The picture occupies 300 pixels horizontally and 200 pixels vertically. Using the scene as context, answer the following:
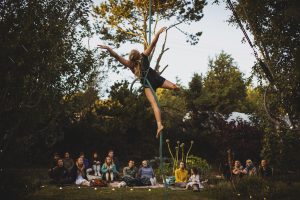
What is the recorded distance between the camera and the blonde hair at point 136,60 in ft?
14.6

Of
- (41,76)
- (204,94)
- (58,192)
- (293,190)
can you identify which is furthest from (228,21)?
(204,94)

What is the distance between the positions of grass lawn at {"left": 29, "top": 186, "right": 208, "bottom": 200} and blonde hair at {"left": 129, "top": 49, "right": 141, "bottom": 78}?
3.94 metres

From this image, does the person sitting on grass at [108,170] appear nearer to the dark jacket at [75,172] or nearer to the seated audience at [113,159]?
the seated audience at [113,159]

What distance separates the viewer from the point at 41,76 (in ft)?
23.9

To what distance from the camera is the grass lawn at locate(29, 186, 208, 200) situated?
26.5 feet

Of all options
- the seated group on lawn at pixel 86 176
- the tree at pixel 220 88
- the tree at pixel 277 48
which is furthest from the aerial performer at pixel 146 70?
the tree at pixel 220 88

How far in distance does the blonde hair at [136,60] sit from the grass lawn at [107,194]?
3936 millimetres

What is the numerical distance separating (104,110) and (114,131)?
119 centimetres

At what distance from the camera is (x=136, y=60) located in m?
4.50

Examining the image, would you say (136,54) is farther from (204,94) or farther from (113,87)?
→ (204,94)

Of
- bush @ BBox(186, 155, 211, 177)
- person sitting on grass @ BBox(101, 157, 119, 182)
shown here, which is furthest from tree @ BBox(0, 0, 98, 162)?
bush @ BBox(186, 155, 211, 177)

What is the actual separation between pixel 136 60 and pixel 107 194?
16.7ft

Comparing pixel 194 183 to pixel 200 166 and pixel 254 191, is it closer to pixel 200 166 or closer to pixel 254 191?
pixel 254 191

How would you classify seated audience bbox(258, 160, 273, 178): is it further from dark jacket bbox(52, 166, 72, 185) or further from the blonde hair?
the blonde hair
